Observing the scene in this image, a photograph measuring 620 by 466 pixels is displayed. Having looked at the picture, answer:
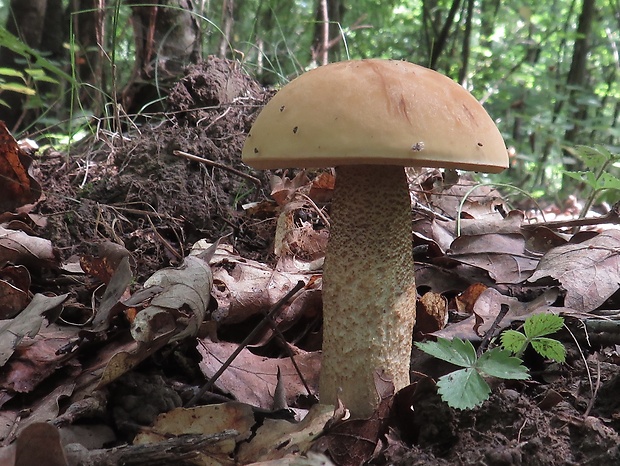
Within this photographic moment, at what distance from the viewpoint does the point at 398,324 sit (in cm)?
164

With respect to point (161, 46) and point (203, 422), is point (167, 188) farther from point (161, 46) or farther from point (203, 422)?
point (161, 46)

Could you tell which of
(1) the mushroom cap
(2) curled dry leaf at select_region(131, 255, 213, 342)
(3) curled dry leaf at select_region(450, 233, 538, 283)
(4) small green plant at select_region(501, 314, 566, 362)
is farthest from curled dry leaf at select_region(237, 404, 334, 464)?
(3) curled dry leaf at select_region(450, 233, 538, 283)

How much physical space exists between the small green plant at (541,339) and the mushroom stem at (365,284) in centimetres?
33

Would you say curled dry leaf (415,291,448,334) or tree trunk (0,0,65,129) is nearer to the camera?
curled dry leaf (415,291,448,334)

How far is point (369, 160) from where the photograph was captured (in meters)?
1.20

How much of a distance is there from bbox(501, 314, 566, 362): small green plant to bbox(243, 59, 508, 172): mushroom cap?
0.49 meters

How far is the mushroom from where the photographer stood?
1185 mm

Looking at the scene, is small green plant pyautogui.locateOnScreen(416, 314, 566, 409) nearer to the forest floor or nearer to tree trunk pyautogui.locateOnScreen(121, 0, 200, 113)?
the forest floor

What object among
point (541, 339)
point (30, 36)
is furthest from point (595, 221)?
point (30, 36)

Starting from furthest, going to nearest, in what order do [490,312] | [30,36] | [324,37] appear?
[30,36] < [324,37] < [490,312]

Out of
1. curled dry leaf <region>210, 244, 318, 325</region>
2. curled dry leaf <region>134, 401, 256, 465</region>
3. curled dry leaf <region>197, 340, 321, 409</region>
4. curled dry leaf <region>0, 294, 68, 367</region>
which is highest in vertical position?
curled dry leaf <region>0, 294, 68, 367</region>

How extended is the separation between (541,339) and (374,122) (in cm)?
87

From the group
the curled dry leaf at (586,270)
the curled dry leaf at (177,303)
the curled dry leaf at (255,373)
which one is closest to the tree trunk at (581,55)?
the curled dry leaf at (586,270)

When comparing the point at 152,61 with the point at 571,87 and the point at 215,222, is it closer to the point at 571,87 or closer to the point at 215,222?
the point at 215,222
